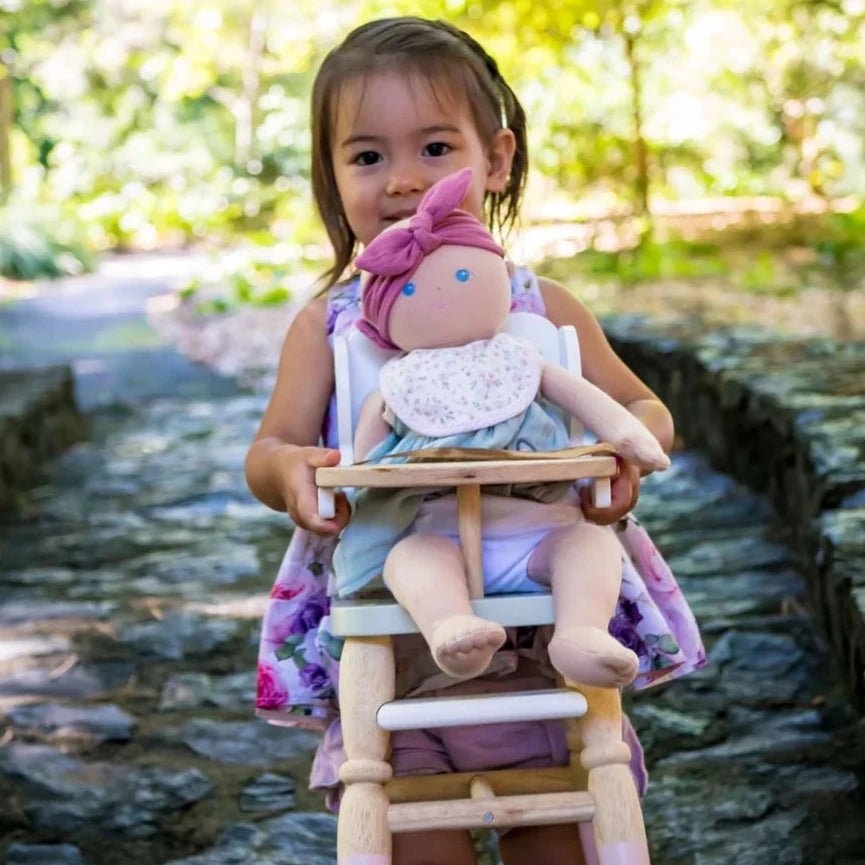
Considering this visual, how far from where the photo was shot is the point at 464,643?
1458 mm

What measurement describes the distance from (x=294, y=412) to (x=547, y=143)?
8663 millimetres

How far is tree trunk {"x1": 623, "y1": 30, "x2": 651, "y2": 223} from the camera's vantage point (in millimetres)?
8828

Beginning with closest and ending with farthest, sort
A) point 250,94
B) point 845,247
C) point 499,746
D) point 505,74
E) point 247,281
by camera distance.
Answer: point 499,746
point 845,247
point 505,74
point 247,281
point 250,94

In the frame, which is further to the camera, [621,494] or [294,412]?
[294,412]

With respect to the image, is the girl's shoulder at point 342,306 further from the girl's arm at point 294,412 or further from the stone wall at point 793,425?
the stone wall at point 793,425

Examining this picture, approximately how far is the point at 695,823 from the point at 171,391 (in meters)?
5.88

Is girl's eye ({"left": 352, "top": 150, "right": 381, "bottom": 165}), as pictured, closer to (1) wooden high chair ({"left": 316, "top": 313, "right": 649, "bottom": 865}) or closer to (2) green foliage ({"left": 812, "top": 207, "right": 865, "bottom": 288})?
(1) wooden high chair ({"left": 316, "top": 313, "right": 649, "bottom": 865})

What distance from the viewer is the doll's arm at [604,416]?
167 cm

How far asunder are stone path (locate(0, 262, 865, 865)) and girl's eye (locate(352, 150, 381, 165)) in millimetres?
1150

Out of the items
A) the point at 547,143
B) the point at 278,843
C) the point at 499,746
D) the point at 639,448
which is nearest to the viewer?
the point at 639,448

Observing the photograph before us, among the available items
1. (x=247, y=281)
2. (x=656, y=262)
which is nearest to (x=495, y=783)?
(x=656, y=262)

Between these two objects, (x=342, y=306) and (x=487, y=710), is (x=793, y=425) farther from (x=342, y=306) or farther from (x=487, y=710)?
(x=487, y=710)

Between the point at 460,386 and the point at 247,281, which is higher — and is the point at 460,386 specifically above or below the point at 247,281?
above

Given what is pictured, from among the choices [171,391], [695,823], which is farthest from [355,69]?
[171,391]
